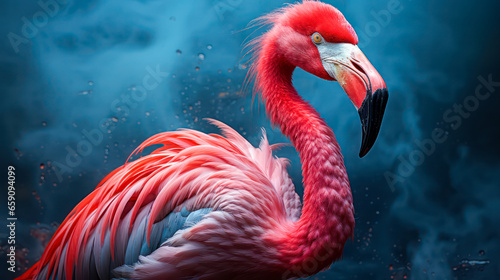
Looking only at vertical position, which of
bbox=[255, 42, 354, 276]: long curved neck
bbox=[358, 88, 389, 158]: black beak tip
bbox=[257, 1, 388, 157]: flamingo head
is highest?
bbox=[257, 1, 388, 157]: flamingo head

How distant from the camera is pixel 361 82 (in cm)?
108

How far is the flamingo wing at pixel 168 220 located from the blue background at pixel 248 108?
0.69m

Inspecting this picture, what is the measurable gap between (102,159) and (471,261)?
2342 mm

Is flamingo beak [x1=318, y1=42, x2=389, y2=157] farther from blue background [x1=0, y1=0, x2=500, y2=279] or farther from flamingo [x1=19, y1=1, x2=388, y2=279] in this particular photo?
blue background [x1=0, y1=0, x2=500, y2=279]

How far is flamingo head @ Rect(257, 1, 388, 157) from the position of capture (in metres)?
1.06

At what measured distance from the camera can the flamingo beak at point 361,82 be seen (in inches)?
41.1

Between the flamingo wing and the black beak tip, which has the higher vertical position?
the black beak tip

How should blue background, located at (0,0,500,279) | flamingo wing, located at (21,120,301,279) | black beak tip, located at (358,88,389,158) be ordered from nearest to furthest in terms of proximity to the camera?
black beak tip, located at (358,88,389,158) < flamingo wing, located at (21,120,301,279) < blue background, located at (0,0,500,279)

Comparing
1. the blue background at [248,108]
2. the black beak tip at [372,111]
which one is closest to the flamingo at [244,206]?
the black beak tip at [372,111]

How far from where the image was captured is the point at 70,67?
74.7 inches

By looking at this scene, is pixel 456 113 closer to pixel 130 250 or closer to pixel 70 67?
pixel 130 250

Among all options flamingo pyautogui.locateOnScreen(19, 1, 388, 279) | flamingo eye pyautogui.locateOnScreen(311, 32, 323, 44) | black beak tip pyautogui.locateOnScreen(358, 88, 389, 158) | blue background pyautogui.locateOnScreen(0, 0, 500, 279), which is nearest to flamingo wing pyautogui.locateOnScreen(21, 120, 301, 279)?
flamingo pyautogui.locateOnScreen(19, 1, 388, 279)

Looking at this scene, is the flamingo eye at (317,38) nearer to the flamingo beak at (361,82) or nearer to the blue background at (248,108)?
the flamingo beak at (361,82)

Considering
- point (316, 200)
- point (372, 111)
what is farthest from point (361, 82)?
point (316, 200)
